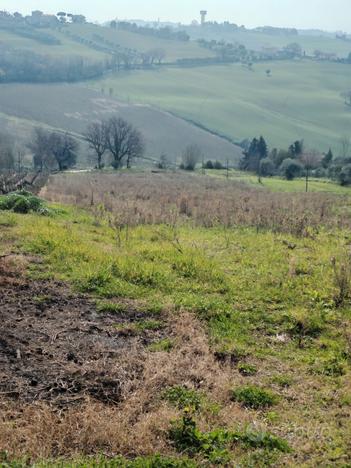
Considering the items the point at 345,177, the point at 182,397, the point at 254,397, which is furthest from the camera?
the point at 345,177

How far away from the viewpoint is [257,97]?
397 feet

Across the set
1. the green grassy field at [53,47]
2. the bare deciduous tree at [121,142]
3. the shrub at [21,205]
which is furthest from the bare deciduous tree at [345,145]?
the green grassy field at [53,47]

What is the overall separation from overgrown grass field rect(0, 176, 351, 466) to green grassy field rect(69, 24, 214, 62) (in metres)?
151

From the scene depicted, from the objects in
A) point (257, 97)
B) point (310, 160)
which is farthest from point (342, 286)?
Result: point (257, 97)

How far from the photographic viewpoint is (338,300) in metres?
8.64

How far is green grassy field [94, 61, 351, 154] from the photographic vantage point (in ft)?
319

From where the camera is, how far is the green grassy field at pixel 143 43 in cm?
16375

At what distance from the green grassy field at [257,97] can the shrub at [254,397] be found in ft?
277

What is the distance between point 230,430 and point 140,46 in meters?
175

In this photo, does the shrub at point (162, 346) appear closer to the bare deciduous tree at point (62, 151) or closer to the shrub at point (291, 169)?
the shrub at point (291, 169)

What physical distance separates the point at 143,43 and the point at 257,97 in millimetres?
67675

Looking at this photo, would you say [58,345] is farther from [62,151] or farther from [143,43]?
[143,43]

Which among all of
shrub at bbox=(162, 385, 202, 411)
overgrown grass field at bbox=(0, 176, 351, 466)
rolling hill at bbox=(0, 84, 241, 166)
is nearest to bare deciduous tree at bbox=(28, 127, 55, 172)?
rolling hill at bbox=(0, 84, 241, 166)

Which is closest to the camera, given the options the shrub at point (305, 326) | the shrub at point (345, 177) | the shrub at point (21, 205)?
the shrub at point (305, 326)
